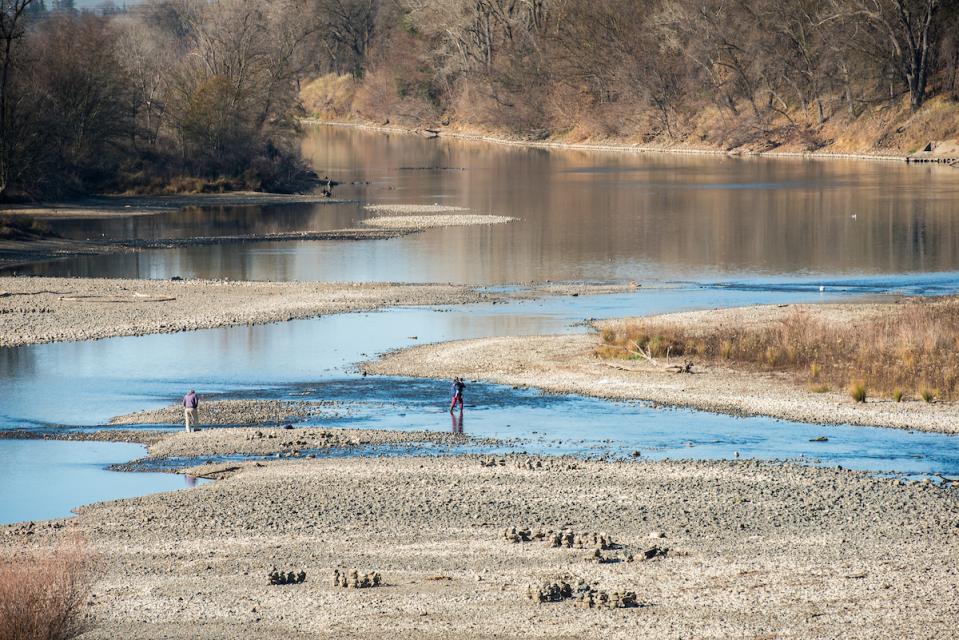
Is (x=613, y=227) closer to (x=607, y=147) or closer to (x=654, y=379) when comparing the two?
(x=654, y=379)

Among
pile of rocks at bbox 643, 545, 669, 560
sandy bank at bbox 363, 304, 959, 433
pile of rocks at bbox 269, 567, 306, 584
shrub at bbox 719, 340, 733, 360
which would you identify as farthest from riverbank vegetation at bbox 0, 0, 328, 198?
pile of rocks at bbox 643, 545, 669, 560

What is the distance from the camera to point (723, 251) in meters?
55.8

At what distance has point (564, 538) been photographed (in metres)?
17.7

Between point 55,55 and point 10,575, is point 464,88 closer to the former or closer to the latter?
point 55,55

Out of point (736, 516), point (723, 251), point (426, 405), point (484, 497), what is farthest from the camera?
point (723, 251)

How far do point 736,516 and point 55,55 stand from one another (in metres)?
65.7

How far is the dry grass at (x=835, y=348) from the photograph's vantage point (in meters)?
29.5

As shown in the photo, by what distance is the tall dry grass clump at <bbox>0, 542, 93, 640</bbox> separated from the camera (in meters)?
11.7

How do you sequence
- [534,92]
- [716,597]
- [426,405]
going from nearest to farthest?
1. [716,597]
2. [426,405]
3. [534,92]

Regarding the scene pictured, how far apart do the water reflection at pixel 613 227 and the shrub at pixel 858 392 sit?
20.6 metres

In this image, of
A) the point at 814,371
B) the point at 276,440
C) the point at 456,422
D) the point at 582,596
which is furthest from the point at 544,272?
the point at 582,596

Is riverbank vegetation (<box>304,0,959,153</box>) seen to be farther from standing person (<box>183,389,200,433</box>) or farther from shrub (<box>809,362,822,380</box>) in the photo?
standing person (<box>183,389,200,433</box>)

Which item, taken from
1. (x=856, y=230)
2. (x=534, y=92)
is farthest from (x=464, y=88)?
(x=856, y=230)

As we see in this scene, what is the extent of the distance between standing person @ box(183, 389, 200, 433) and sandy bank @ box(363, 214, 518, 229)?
39297 mm
